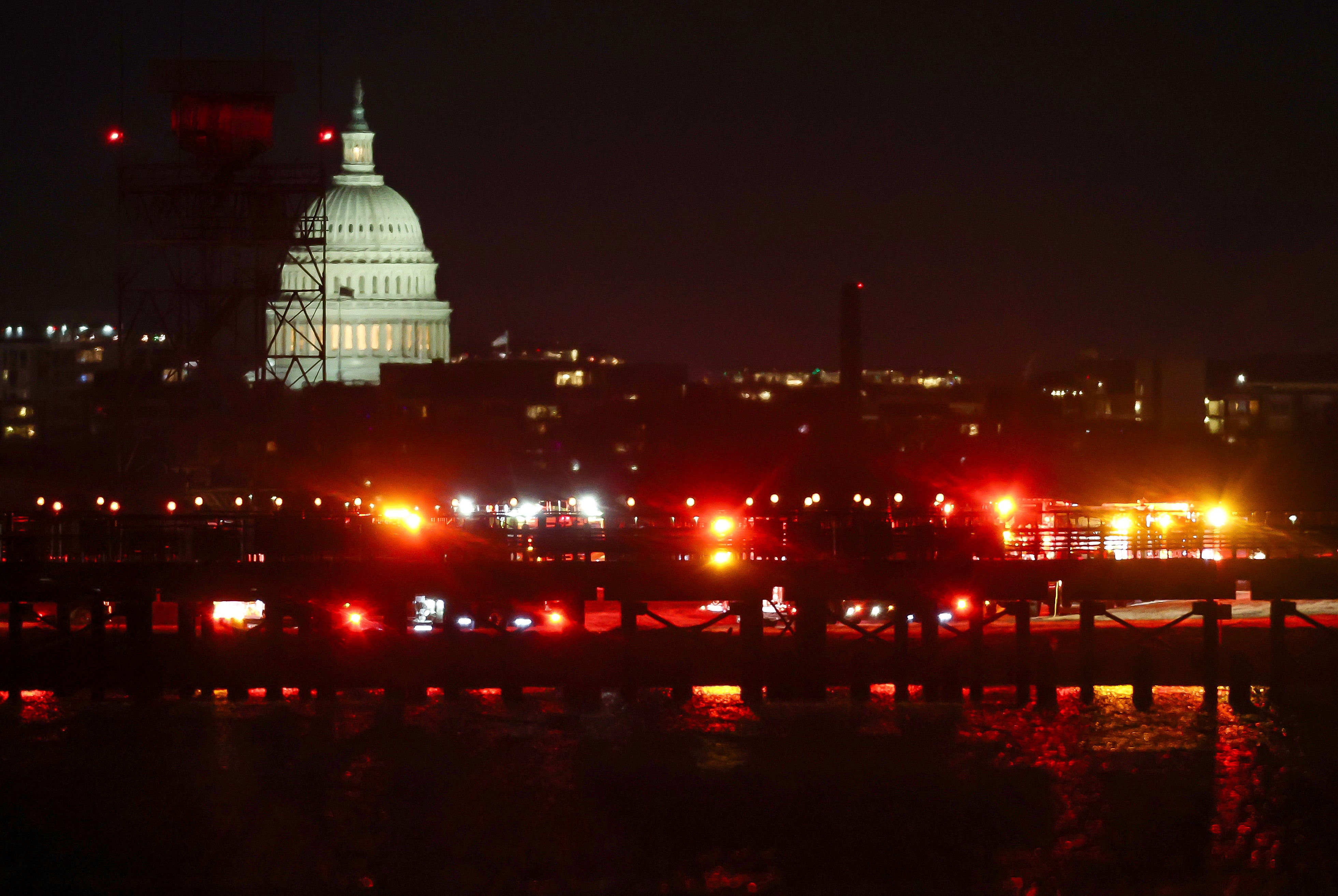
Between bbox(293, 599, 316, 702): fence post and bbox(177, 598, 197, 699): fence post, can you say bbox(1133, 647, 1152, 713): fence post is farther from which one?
bbox(177, 598, 197, 699): fence post

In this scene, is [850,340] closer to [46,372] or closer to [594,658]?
[594,658]

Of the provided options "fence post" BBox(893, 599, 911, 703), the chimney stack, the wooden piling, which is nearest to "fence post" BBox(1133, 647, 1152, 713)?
"fence post" BBox(893, 599, 911, 703)

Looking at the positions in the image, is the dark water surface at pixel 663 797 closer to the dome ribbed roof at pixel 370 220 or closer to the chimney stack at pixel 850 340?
the chimney stack at pixel 850 340

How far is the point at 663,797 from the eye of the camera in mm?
35562

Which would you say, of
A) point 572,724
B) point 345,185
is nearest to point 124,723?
point 572,724

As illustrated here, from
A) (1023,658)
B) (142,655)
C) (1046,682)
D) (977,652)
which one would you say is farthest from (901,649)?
(142,655)

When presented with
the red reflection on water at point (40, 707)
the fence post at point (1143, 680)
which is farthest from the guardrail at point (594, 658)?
the red reflection on water at point (40, 707)

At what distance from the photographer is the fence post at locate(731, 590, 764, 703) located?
40125 mm

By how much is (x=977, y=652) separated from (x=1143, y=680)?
11.3 ft

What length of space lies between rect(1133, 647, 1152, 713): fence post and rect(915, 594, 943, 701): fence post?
402 cm

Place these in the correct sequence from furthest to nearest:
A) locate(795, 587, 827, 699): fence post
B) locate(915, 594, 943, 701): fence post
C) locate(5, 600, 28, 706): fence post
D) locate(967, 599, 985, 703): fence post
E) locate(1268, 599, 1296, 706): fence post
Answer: locate(967, 599, 985, 703): fence post < locate(5, 600, 28, 706): fence post < locate(915, 594, 943, 701): fence post < locate(1268, 599, 1296, 706): fence post < locate(795, 587, 827, 699): fence post

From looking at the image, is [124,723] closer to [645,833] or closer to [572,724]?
[572,724]

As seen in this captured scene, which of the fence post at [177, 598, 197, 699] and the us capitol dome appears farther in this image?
the us capitol dome

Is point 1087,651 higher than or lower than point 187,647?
lower
